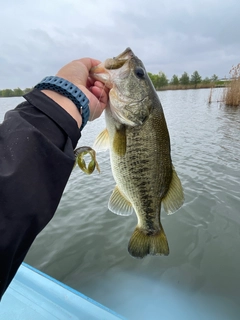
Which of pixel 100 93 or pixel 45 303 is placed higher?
pixel 100 93

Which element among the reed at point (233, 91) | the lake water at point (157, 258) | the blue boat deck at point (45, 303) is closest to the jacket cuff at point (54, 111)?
the blue boat deck at point (45, 303)

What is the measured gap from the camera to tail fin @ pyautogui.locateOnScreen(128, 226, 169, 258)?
6.39ft

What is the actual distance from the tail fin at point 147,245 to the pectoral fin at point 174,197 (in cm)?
25

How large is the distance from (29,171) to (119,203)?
1254 millimetres

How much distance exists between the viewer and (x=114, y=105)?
6.05 ft

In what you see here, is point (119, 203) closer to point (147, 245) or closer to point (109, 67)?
point (147, 245)

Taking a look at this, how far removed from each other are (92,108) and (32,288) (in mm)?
1864

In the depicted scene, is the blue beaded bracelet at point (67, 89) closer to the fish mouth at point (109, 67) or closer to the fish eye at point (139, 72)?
the fish mouth at point (109, 67)

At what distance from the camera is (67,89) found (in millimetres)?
1320

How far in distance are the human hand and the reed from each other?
63.7ft

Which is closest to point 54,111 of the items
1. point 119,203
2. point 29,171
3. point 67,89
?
point 67,89

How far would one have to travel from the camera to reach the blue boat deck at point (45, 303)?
6.75ft

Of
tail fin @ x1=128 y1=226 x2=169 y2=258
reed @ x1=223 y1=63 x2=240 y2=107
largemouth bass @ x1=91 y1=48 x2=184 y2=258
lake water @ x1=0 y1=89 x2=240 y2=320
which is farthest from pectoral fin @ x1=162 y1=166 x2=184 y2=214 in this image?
reed @ x1=223 y1=63 x2=240 y2=107

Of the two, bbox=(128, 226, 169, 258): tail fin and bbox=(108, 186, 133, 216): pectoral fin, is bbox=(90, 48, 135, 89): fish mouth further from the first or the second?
bbox=(128, 226, 169, 258): tail fin
